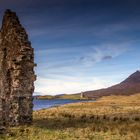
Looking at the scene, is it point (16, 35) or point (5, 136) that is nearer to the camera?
point (5, 136)

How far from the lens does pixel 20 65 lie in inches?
1347

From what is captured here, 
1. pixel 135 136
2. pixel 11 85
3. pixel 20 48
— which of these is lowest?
pixel 135 136

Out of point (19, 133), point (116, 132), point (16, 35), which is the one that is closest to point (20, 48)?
point (16, 35)

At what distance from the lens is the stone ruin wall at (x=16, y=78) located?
112 feet

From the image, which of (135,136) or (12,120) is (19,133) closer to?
(12,120)

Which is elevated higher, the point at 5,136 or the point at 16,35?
the point at 16,35

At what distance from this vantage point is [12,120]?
113 ft

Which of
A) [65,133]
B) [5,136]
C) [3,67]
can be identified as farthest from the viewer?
[3,67]

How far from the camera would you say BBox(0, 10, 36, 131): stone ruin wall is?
34188 mm

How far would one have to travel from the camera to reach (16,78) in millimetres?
34062

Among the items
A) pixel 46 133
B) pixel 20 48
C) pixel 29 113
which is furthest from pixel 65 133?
pixel 20 48

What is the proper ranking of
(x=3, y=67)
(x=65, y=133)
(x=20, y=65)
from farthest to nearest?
(x=3, y=67) < (x=20, y=65) < (x=65, y=133)

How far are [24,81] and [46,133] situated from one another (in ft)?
20.9

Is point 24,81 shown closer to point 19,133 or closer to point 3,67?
point 3,67
